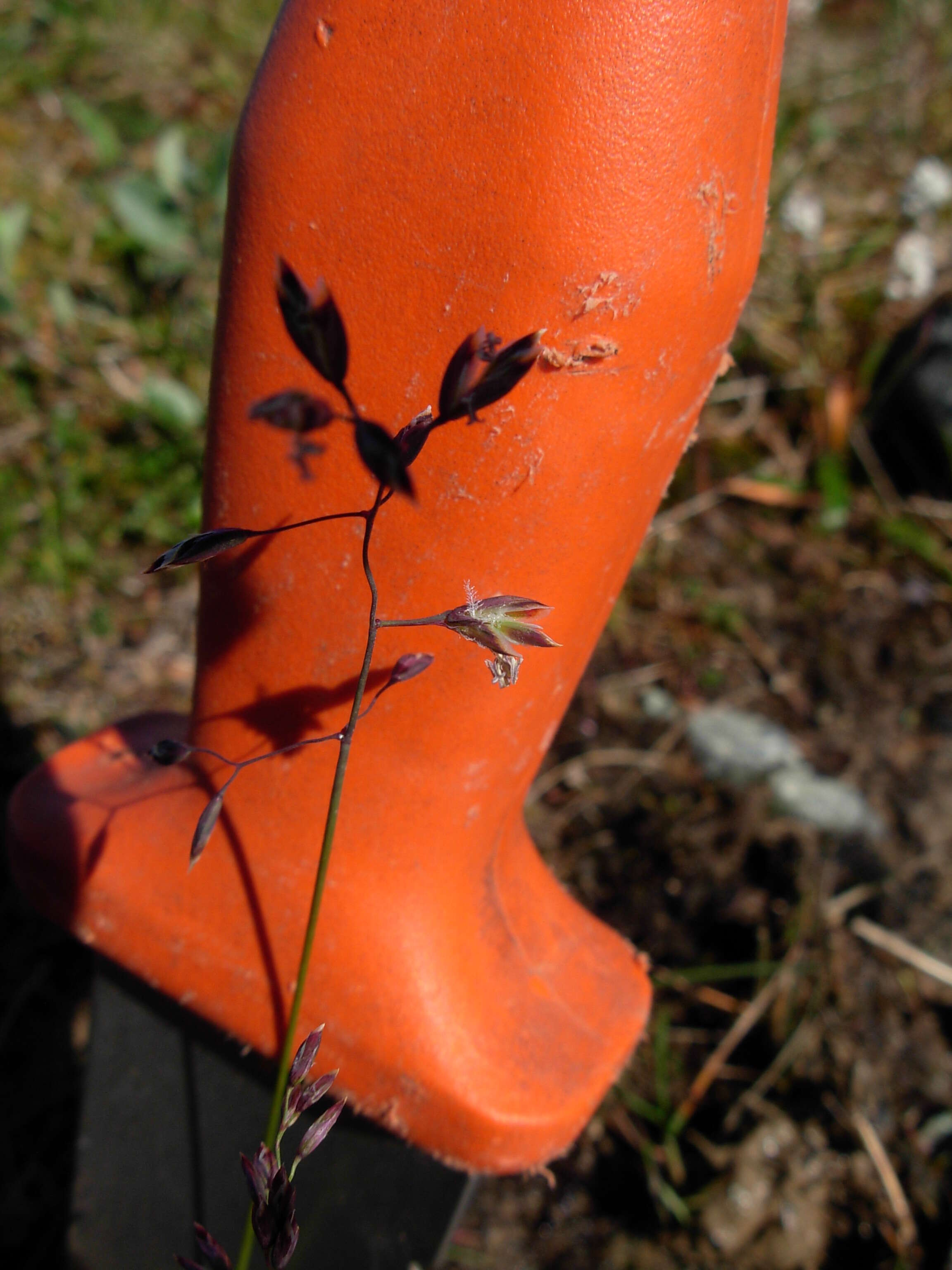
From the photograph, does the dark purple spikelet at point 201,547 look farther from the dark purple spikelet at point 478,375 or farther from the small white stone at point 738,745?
the small white stone at point 738,745

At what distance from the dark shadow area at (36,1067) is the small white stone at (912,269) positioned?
166 centimetres

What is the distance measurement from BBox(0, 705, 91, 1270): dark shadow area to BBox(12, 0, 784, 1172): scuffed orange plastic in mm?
512

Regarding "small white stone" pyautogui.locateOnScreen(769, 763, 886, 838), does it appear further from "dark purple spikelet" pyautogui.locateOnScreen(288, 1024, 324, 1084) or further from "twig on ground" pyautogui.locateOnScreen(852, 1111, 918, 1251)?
"dark purple spikelet" pyautogui.locateOnScreen(288, 1024, 324, 1084)

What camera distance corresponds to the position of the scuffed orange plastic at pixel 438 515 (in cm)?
48

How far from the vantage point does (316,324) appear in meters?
0.33

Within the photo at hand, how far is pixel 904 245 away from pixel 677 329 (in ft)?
5.06

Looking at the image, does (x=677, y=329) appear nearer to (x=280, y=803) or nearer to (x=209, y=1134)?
(x=280, y=803)

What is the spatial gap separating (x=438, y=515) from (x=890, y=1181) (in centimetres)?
100

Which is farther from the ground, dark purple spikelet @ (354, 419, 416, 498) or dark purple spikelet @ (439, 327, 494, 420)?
dark purple spikelet @ (439, 327, 494, 420)

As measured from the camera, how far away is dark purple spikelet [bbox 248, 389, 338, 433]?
31 cm

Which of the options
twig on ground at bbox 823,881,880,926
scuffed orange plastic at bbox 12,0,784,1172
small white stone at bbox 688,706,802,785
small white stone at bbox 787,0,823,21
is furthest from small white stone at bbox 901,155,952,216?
scuffed orange plastic at bbox 12,0,784,1172

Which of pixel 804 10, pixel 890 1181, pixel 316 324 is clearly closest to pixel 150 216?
pixel 316 324

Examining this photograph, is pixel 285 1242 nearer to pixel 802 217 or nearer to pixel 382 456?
pixel 382 456

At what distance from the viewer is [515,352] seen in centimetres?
35
